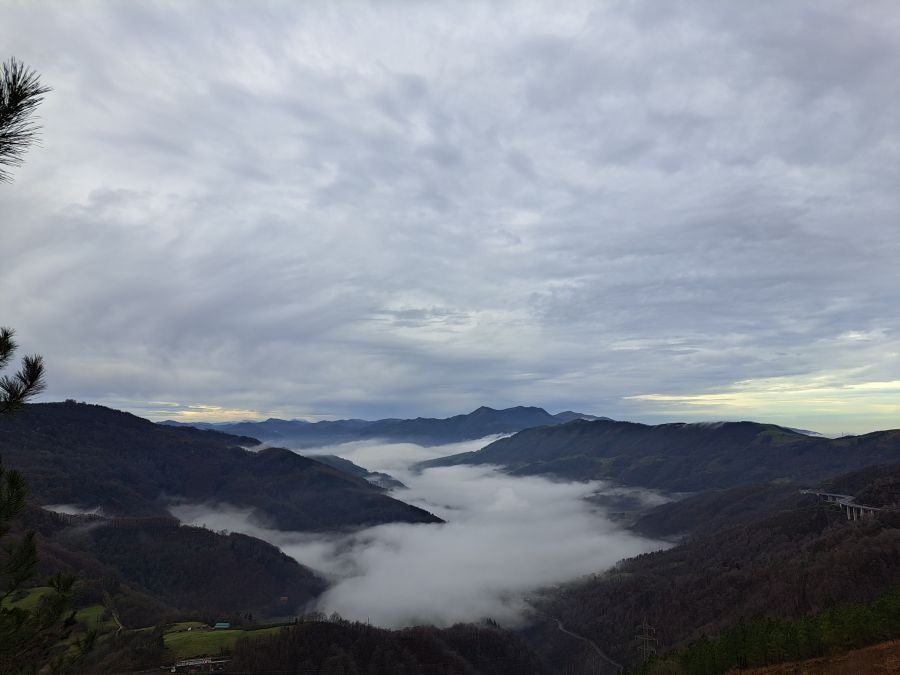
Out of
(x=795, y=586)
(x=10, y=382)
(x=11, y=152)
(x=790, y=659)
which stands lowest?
(x=795, y=586)

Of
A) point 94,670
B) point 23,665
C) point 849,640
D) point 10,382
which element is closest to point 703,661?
point 849,640

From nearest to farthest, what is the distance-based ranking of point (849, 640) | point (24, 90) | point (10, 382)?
point (24, 90), point (10, 382), point (849, 640)

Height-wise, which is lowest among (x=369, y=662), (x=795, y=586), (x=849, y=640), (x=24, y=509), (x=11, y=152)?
(x=369, y=662)

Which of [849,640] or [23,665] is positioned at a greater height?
[23,665]

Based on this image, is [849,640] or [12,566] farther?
[849,640]

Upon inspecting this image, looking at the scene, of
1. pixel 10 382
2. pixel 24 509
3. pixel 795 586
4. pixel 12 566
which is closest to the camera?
pixel 10 382

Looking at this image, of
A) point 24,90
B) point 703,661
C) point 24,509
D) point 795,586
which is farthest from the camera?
point 795,586

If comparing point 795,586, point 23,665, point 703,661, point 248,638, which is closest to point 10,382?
point 23,665

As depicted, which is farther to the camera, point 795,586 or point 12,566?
point 795,586

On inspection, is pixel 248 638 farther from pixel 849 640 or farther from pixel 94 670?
pixel 849 640

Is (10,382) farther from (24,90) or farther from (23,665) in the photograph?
(23,665)
